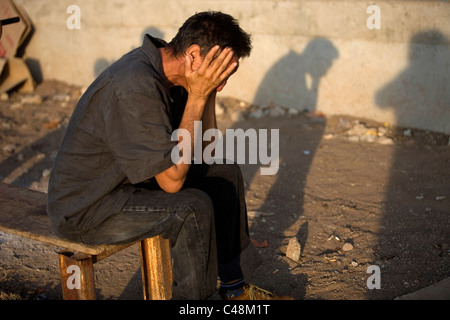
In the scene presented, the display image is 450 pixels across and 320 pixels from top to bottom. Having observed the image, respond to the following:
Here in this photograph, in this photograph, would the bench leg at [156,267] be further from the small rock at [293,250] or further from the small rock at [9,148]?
the small rock at [9,148]

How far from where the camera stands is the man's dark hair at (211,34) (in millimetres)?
2436

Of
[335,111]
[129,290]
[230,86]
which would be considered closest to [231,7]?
[230,86]

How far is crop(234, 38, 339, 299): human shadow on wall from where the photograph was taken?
12.2ft

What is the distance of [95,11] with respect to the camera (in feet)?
25.5

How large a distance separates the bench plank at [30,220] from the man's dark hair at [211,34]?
3.47 ft

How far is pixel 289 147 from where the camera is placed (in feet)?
18.3

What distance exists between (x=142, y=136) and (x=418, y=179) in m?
3.13

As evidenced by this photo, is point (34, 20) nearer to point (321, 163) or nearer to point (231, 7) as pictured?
point (231, 7)

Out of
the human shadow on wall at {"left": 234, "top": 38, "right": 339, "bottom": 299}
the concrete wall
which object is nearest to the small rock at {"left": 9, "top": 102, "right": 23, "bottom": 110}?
the concrete wall

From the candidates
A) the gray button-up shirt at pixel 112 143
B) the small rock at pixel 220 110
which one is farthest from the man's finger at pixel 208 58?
the small rock at pixel 220 110

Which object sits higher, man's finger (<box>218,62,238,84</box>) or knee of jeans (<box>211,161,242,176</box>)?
man's finger (<box>218,62,238,84</box>)

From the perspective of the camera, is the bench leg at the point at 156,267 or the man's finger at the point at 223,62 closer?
the man's finger at the point at 223,62

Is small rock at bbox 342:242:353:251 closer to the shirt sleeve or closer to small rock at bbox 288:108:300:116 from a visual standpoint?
the shirt sleeve
